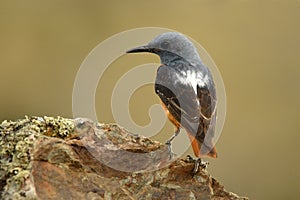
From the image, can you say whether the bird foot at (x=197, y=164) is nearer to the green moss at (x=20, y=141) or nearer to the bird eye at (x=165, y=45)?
the green moss at (x=20, y=141)

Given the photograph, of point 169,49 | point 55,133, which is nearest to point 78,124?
point 55,133

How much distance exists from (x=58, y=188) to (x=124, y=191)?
357 millimetres

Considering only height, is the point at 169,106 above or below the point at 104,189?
above

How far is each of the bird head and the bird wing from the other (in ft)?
0.37

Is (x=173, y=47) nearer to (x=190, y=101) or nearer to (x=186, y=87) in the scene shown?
(x=186, y=87)

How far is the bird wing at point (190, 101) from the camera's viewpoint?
137 inches

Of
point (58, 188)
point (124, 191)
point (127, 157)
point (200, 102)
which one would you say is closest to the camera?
point (58, 188)

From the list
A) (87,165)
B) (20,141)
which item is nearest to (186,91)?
(87,165)

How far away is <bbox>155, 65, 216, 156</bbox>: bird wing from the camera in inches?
137

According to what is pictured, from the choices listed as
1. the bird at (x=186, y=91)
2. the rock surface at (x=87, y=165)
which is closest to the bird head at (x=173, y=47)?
the bird at (x=186, y=91)

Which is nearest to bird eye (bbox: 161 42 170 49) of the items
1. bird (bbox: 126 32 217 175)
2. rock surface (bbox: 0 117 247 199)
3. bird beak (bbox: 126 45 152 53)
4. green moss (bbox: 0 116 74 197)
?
bird (bbox: 126 32 217 175)

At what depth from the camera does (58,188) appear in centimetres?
255

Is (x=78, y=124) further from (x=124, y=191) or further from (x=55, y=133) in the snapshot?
(x=124, y=191)

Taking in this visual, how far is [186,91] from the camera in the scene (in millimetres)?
3674
